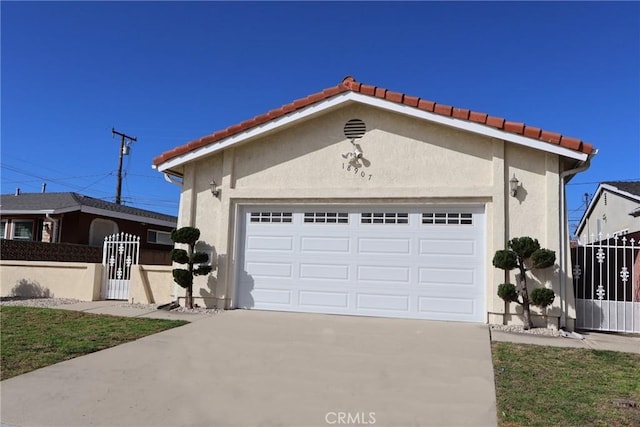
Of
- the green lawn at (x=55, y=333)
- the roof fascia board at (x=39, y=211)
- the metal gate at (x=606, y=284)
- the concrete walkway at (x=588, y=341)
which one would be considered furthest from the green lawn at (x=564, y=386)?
the roof fascia board at (x=39, y=211)

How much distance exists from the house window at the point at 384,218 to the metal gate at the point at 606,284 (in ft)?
10.5

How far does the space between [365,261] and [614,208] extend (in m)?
16.1

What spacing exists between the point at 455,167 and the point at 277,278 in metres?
4.24

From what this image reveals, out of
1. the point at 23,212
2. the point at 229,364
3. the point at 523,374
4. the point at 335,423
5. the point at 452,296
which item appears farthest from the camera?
the point at 23,212

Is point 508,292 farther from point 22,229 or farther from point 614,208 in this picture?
point 22,229

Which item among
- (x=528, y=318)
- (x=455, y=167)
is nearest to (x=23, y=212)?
(x=455, y=167)

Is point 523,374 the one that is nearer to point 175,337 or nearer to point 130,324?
point 175,337

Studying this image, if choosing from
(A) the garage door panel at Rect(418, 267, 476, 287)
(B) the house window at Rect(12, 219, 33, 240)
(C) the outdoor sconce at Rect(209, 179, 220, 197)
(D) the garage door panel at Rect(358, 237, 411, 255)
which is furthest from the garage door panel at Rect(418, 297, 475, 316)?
(B) the house window at Rect(12, 219, 33, 240)

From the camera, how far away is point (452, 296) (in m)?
8.70

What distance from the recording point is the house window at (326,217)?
945 cm

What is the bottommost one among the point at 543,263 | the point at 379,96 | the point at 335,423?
the point at 335,423

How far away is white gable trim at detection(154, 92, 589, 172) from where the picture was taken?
816 centimetres

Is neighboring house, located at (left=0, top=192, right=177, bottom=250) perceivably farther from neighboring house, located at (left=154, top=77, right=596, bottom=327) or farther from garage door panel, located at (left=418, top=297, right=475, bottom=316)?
garage door panel, located at (left=418, top=297, right=475, bottom=316)

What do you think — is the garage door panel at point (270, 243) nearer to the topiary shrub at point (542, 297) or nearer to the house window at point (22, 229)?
the topiary shrub at point (542, 297)
